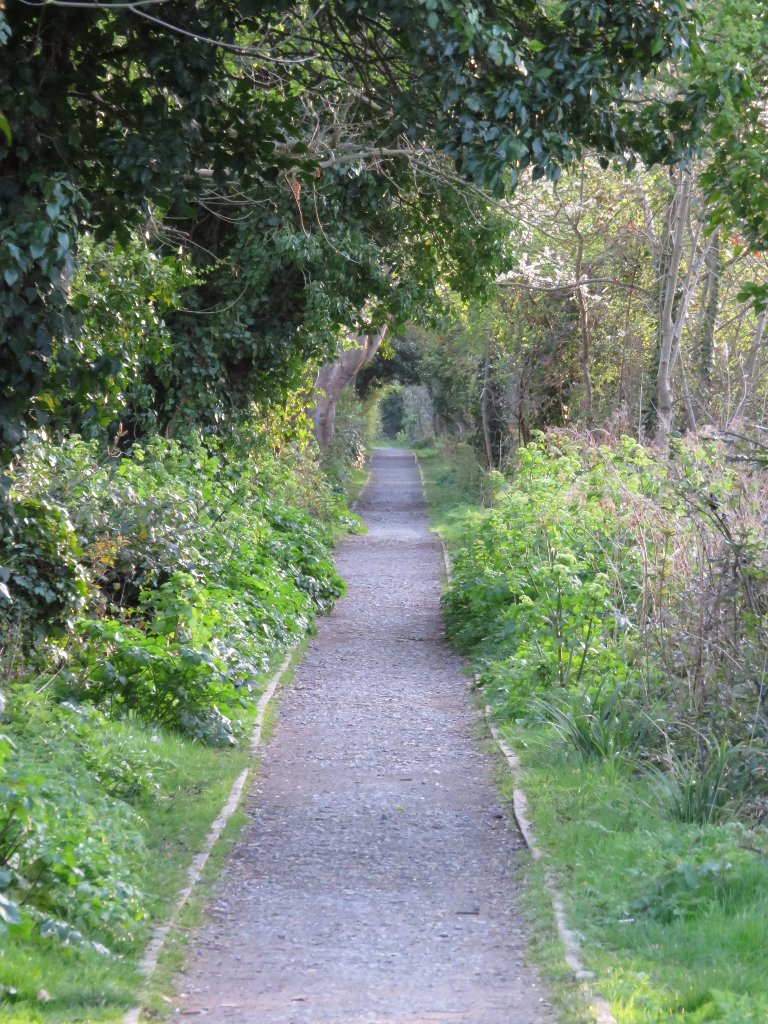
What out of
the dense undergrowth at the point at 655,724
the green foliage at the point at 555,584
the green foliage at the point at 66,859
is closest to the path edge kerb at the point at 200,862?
the green foliage at the point at 66,859

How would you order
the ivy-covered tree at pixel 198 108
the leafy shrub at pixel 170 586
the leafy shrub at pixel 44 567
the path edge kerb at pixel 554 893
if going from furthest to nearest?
the leafy shrub at pixel 170 586 → the leafy shrub at pixel 44 567 → the ivy-covered tree at pixel 198 108 → the path edge kerb at pixel 554 893

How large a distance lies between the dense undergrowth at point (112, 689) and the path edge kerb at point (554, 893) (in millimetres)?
1883

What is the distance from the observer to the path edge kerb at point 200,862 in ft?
17.5

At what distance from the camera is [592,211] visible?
22.9 meters

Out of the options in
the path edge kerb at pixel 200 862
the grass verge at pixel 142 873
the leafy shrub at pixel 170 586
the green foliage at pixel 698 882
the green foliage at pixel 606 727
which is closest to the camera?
the grass verge at pixel 142 873

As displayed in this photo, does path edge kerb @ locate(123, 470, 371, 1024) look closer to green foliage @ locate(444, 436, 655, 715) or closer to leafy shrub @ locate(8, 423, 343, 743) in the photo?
leafy shrub @ locate(8, 423, 343, 743)

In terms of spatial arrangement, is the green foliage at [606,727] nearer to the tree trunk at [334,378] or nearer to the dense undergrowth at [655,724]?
the dense undergrowth at [655,724]

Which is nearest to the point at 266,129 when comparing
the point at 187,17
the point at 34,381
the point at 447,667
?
the point at 187,17

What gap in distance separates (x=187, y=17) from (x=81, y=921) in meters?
5.75

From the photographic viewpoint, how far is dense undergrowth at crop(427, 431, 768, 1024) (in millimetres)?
5340

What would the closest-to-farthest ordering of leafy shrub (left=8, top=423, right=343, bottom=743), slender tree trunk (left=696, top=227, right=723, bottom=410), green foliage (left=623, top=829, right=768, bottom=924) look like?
green foliage (left=623, top=829, right=768, bottom=924), leafy shrub (left=8, top=423, right=343, bottom=743), slender tree trunk (left=696, top=227, right=723, bottom=410)

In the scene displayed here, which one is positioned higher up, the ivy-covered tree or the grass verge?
the ivy-covered tree

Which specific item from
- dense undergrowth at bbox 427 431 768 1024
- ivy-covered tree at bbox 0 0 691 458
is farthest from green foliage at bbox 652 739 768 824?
ivy-covered tree at bbox 0 0 691 458

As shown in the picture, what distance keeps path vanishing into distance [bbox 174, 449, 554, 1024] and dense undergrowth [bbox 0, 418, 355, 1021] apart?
40 centimetres
